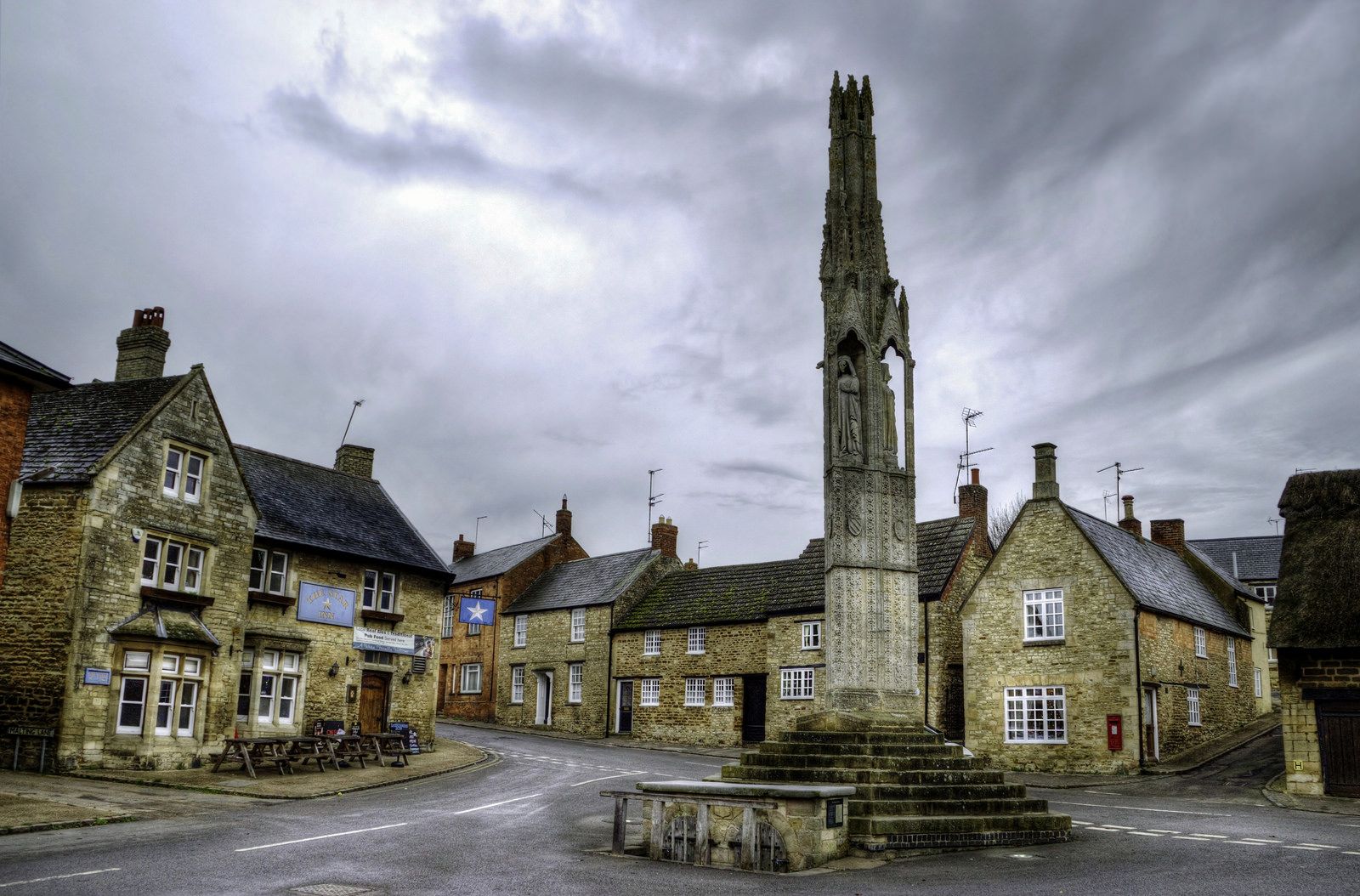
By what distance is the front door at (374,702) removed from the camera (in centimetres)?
2855

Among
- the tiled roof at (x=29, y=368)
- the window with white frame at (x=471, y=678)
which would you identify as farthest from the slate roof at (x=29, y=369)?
the window with white frame at (x=471, y=678)

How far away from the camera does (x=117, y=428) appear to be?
73.8 feet

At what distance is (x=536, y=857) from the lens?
12.0 metres

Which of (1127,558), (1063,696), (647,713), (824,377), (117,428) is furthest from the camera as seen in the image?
(647,713)

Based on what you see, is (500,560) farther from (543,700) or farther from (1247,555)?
(1247,555)

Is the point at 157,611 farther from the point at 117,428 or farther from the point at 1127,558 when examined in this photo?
the point at 1127,558

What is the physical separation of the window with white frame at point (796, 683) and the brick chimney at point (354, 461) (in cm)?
1507

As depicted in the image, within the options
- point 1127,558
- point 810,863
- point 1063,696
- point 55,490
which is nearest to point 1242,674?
point 1127,558

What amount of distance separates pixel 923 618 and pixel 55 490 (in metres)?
24.2

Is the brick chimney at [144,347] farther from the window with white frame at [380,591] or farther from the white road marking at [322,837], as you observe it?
the white road marking at [322,837]

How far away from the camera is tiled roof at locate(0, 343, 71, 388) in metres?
17.1

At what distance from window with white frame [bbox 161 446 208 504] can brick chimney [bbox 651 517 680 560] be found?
23952 mm

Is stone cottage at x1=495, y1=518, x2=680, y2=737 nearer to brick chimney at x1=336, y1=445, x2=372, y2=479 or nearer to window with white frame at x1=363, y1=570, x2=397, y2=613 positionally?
brick chimney at x1=336, y1=445, x2=372, y2=479

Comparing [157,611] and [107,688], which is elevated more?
[157,611]
